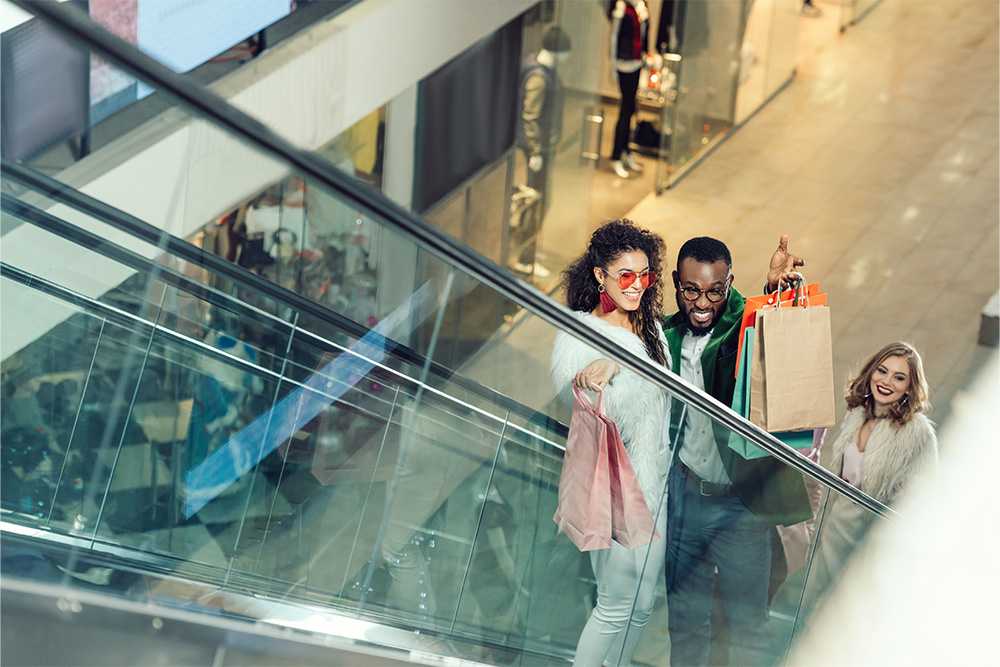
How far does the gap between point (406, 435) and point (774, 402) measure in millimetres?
1224

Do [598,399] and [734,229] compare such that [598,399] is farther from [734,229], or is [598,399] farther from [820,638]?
[734,229]

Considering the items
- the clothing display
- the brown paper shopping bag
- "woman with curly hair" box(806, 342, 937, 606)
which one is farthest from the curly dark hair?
the clothing display

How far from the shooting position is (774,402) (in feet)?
12.1

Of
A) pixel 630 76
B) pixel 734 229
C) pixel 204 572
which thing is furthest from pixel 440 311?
pixel 630 76

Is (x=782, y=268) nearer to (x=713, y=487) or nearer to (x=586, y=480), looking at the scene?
(x=713, y=487)

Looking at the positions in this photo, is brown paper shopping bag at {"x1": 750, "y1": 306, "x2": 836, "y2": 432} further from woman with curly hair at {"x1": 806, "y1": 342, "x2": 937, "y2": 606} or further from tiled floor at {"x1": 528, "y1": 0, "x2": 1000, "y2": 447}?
tiled floor at {"x1": 528, "y1": 0, "x2": 1000, "y2": 447}

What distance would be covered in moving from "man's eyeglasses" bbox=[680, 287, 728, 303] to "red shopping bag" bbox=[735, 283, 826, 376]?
0.09 m

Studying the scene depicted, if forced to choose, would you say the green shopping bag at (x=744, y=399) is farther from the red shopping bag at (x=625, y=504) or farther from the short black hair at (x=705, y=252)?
the red shopping bag at (x=625, y=504)

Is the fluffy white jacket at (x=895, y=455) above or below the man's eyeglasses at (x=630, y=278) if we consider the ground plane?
below

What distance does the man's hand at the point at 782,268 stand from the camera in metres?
3.80

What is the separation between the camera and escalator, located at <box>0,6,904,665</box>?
284cm

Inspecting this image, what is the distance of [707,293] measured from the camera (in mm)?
3686

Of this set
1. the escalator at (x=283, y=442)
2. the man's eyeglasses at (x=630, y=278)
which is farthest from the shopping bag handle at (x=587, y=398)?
the man's eyeglasses at (x=630, y=278)

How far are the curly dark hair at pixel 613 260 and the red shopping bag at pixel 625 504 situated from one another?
0.36 meters
